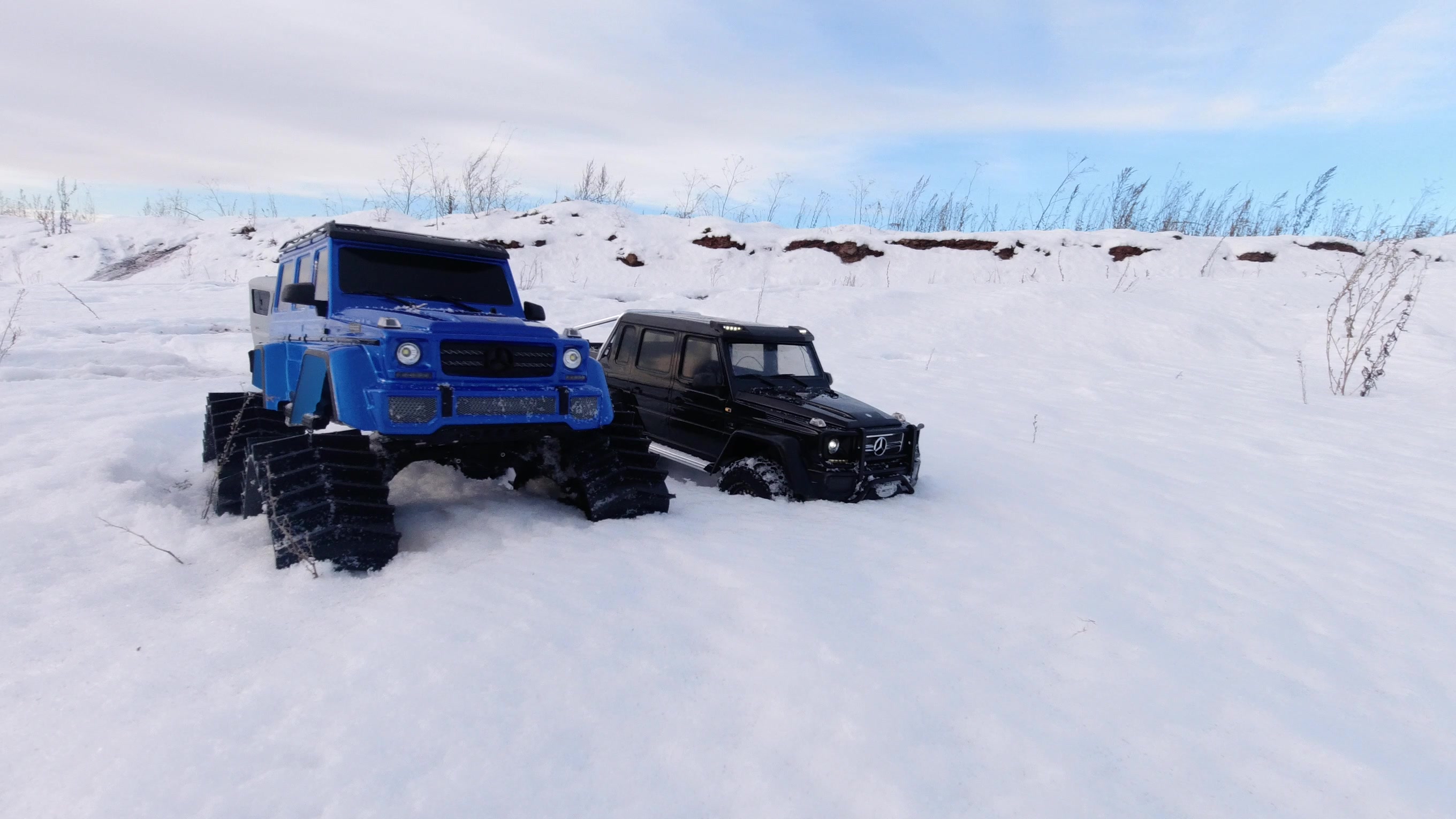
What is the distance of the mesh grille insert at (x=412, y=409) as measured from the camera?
12.6 feet

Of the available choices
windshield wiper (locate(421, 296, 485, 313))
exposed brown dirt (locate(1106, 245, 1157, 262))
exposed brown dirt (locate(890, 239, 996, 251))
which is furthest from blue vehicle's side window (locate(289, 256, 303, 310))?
exposed brown dirt (locate(1106, 245, 1157, 262))

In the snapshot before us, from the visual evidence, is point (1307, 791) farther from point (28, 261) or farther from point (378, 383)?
point (28, 261)

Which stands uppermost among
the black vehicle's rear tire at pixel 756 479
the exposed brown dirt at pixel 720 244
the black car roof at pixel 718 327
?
the exposed brown dirt at pixel 720 244

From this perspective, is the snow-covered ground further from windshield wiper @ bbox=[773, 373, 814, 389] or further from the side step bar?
windshield wiper @ bbox=[773, 373, 814, 389]

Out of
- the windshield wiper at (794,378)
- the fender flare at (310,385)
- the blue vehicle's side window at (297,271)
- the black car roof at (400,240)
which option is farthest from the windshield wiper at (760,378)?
the blue vehicle's side window at (297,271)

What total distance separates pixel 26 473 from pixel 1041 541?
21.9 ft

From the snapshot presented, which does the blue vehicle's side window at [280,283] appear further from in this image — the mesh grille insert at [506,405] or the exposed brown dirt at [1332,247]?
the exposed brown dirt at [1332,247]

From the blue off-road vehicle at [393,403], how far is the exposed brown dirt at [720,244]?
48.1 ft

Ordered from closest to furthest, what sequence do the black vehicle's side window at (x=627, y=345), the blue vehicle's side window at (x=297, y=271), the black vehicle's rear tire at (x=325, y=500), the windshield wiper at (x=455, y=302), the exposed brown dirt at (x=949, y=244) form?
1. the black vehicle's rear tire at (x=325, y=500)
2. the windshield wiper at (x=455, y=302)
3. the blue vehicle's side window at (x=297, y=271)
4. the black vehicle's side window at (x=627, y=345)
5. the exposed brown dirt at (x=949, y=244)

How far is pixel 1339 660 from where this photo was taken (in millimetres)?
3662

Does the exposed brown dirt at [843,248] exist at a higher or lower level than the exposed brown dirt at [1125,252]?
lower

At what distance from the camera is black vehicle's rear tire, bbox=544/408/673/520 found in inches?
Answer: 185

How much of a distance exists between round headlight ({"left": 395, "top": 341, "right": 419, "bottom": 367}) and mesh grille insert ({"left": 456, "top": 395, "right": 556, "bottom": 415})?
313 millimetres

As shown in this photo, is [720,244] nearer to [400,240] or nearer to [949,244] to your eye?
[949,244]
